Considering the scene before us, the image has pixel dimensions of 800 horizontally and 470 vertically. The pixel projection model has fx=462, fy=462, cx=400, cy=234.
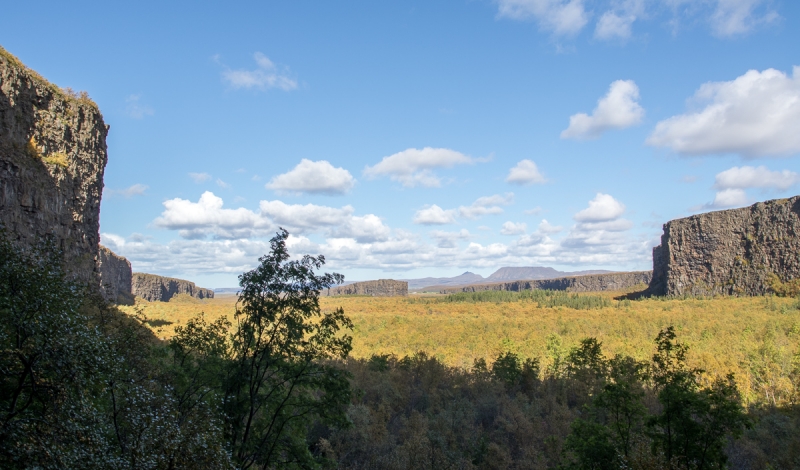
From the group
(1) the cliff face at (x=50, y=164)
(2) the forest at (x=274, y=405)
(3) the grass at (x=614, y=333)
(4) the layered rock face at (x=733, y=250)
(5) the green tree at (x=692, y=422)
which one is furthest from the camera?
(4) the layered rock face at (x=733, y=250)

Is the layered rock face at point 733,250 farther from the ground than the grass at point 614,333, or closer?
farther from the ground

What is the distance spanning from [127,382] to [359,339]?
5438cm

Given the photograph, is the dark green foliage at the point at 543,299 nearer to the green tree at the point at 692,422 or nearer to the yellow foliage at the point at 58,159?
the yellow foliage at the point at 58,159

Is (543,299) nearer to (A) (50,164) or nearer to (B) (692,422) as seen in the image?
(A) (50,164)

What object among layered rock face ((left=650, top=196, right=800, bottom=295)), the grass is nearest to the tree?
the grass

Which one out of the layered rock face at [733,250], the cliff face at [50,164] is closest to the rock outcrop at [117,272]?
the cliff face at [50,164]

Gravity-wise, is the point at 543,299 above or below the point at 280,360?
below

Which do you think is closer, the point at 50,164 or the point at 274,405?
the point at 274,405

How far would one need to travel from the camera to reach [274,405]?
56.5 ft

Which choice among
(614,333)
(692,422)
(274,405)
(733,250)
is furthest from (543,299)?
(274,405)

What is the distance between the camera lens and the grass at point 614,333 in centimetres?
4512

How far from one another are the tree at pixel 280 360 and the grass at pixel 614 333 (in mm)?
34227

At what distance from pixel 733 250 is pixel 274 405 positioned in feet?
402

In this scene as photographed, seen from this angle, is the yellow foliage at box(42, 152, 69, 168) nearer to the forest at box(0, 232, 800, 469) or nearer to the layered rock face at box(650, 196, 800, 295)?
the forest at box(0, 232, 800, 469)
